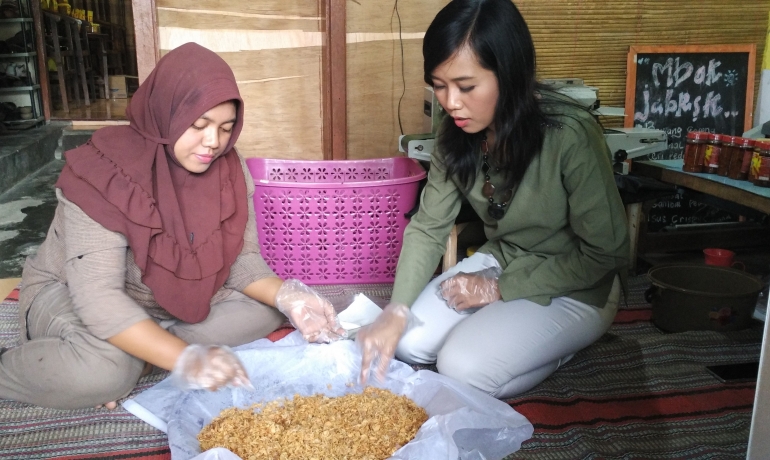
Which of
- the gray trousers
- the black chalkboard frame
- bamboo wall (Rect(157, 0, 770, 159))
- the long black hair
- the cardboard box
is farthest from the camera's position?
the cardboard box

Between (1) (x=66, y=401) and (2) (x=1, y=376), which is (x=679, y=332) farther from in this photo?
(2) (x=1, y=376)

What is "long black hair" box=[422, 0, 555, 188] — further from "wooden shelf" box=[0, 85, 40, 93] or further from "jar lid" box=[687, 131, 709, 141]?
"wooden shelf" box=[0, 85, 40, 93]

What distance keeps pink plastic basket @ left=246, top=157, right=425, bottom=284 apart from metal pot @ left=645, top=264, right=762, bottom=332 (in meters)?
0.94

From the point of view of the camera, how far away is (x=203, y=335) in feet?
5.59

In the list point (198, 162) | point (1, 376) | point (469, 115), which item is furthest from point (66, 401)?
point (469, 115)

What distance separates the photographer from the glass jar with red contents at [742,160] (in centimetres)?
221

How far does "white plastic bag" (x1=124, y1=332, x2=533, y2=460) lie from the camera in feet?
3.62

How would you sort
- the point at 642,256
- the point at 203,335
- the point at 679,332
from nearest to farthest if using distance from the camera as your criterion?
the point at 203,335 → the point at 679,332 → the point at 642,256

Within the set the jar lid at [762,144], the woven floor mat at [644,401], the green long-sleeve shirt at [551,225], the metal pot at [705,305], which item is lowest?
the woven floor mat at [644,401]

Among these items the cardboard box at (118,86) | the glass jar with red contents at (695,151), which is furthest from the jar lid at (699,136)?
the cardboard box at (118,86)

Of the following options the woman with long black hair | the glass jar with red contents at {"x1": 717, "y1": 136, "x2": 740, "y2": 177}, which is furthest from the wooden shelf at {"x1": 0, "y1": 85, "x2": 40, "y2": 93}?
the glass jar with red contents at {"x1": 717, "y1": 136, "x2": 740, "y2": 177}

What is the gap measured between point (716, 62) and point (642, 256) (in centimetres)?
115

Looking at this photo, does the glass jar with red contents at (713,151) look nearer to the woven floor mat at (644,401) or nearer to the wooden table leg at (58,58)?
the woven floor mat at (644,401)

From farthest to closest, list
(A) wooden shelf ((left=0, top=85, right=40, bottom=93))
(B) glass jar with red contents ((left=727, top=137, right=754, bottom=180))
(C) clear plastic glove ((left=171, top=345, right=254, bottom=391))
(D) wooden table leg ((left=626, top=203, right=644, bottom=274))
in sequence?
(A) wooden shelf ((left=0, top=85, right=40, bottom=93)) → (D) wooden table leg ((left=626, top=203, right=644, bottom=274)) → (B) glass jar with red contents ((left=727, top=137, right=754, bottom=180)) → (C) clear plastic glove ((left=171, top=345, right=254, bottom=391))
